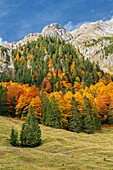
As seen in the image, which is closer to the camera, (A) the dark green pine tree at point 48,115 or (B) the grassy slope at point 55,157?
(B) the grassy slope at point 55,157

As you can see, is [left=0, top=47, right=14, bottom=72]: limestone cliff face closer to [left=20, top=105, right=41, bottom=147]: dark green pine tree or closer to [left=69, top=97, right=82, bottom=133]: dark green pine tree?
[left=69, top=97, right=82, bottom=133]: dark green pine tree

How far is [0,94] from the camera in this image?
227 ft

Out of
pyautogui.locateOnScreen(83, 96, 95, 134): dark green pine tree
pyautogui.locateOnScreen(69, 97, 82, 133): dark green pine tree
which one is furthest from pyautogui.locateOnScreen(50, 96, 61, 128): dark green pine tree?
pyautogui.locateOnScreen(83, 96, 95, 134): dark green pine tree

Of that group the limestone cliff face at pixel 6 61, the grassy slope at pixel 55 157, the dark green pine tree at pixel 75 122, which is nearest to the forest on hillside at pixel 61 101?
the dark green pine tree at pixel 75 122

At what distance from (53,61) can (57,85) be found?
172 feet

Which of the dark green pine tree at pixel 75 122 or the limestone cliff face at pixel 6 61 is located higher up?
the limestone cliff face at pixel 6 61

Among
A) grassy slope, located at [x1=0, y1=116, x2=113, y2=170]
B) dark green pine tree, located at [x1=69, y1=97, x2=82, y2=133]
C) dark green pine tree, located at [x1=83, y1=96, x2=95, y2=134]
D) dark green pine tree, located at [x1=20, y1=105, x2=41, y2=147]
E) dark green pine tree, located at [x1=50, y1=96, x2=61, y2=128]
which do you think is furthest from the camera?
dark green pine tree, located at [x1=50, y1=96, x2=61, y2=128]

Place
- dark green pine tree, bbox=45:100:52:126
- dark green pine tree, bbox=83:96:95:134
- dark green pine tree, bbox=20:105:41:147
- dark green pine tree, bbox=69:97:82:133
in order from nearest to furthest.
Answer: dark green pine tree, bbox=20:105:41:147
dark green pine tree, bbox=69:97:82:133
dark green pine tree, bbox=83:96:95:134
dark green pine tree, bbox=45:100:52:126

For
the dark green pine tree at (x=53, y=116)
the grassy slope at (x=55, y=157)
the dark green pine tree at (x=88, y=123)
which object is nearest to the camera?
the grassy slope at (x=55, y=157)

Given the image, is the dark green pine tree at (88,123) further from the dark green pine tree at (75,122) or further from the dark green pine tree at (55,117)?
the dark green pine tree at (55,117)

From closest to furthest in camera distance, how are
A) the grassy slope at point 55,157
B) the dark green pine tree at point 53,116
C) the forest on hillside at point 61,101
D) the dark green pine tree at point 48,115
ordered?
the grassy slope at point 55,157, the dark green pine tree at point 53,116, the dark green pine tree at point 48,115, the forest on hillside at point 61,101

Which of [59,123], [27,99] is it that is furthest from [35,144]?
[27,99]

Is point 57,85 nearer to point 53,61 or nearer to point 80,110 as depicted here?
point 53,61

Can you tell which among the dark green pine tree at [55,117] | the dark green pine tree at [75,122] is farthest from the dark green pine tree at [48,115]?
the dark green pine tree at [75,122]
